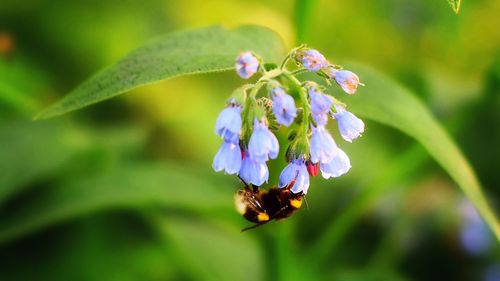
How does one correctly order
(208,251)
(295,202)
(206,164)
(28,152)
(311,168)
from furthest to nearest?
1. (206,164)
2. (208,251)
3. (28,152)
4. (295,202)
5. (311,168)

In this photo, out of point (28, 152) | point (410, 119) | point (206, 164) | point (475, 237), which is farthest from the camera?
point (206, 164)

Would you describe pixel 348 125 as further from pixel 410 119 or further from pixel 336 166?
pixel 410 119

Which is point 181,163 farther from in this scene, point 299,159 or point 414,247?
point 299,159

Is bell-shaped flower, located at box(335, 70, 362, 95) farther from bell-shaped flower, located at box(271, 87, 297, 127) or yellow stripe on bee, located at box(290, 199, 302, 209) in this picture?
yellow stripe on bee, located at box(290, 199, 302, 209)

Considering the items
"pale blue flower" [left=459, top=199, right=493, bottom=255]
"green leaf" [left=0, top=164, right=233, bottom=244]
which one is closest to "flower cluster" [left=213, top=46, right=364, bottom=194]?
"green leaf" [left=0, top=164, right=233, bottom=244]

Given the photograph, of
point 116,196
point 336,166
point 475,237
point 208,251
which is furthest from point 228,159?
point 475,237

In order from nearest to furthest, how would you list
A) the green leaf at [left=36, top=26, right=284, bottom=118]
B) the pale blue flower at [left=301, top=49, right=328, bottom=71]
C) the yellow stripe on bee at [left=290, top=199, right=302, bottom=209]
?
the pale blue flower at [left=301, top=49, right=328, bottom=71], the green leaf at [left=36, top=26, right=284, bottom=118], the yellow stripe on bee at [left=290, top=199, right=302, bottom=209]
